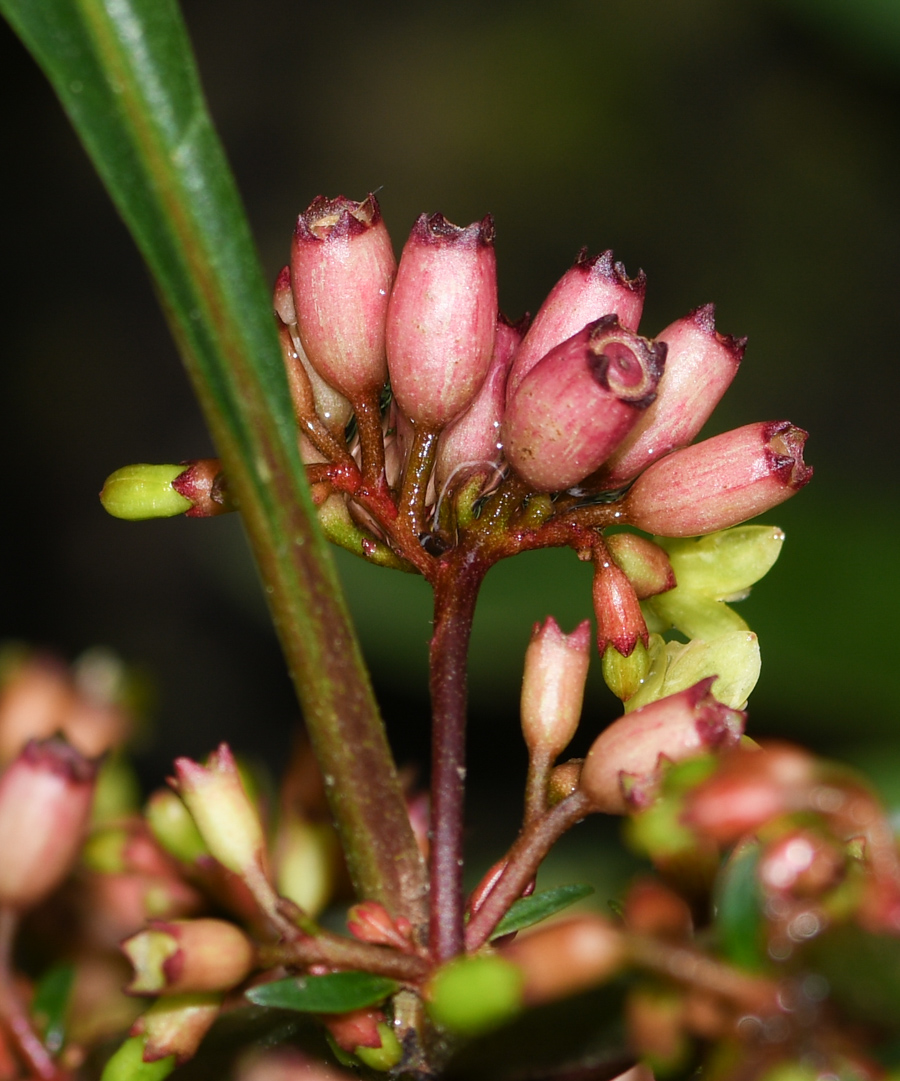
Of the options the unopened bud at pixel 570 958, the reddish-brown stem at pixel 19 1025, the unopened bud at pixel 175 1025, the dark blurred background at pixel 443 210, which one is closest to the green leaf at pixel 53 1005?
the reddish-brown stem at pixel 19 1025

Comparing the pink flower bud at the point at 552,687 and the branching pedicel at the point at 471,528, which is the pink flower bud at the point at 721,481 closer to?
the branching pedicel at the point at 471,528

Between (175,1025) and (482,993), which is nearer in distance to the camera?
(482,993)

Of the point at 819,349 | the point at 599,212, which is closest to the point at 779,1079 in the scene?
the point at 819,349

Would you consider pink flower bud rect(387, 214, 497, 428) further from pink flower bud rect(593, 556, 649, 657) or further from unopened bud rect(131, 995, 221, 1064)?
unopened bud rect(131, 995, 221, 1064)

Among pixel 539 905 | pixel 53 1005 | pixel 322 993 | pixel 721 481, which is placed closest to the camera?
pixel 322 993

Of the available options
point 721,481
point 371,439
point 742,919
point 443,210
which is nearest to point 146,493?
point 371,439

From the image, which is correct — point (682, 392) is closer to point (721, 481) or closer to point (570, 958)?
point (721, 481)
